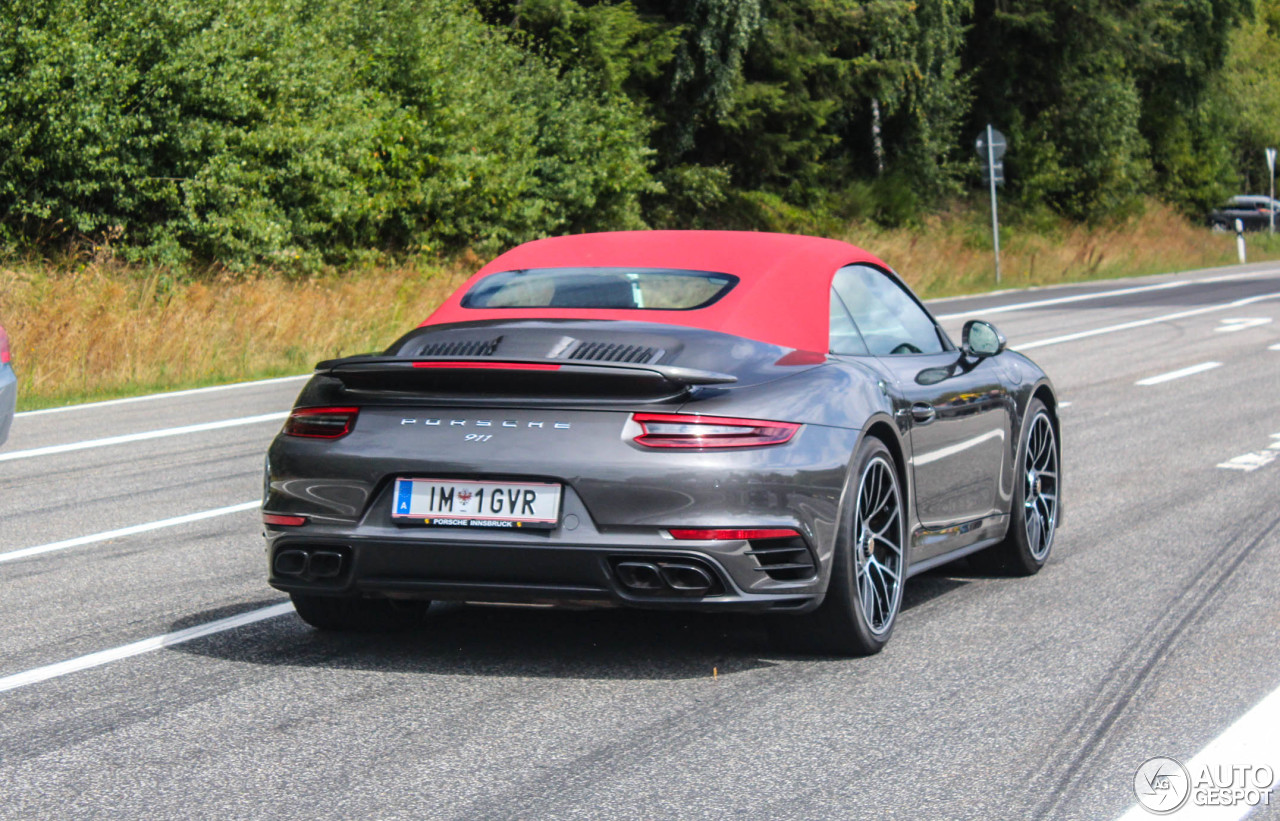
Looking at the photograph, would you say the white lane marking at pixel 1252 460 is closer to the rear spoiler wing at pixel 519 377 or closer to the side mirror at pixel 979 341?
the side mirror at pixel 979 341

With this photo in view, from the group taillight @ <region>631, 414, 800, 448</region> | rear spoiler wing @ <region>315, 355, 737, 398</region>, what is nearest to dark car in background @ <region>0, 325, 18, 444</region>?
rear spoiler wing @ <region>315, 355, 737, 398</region>

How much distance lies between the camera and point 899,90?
39531 millimetres

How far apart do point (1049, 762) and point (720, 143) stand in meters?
33.8

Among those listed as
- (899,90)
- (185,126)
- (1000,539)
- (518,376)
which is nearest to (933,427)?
(1000,539)

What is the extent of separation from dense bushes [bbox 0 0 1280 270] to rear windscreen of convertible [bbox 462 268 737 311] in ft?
45.0

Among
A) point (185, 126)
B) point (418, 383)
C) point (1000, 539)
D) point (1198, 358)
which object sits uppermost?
point (185, 126)

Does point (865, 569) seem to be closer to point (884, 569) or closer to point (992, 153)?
point (884, 569)

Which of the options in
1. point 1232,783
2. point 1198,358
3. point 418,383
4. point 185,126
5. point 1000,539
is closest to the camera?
point 1232,783

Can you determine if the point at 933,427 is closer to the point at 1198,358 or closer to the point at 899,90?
the point at 1198,358

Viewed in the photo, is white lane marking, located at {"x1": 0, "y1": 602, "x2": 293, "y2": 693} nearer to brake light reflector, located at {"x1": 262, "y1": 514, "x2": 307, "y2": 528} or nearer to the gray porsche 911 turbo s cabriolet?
the gray porsche 911 turbo s cabriolet

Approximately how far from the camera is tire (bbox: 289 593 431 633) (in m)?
5.55

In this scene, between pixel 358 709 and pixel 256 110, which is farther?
pixel 256 110

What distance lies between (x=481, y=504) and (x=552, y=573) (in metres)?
0.29

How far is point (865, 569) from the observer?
5.33m
